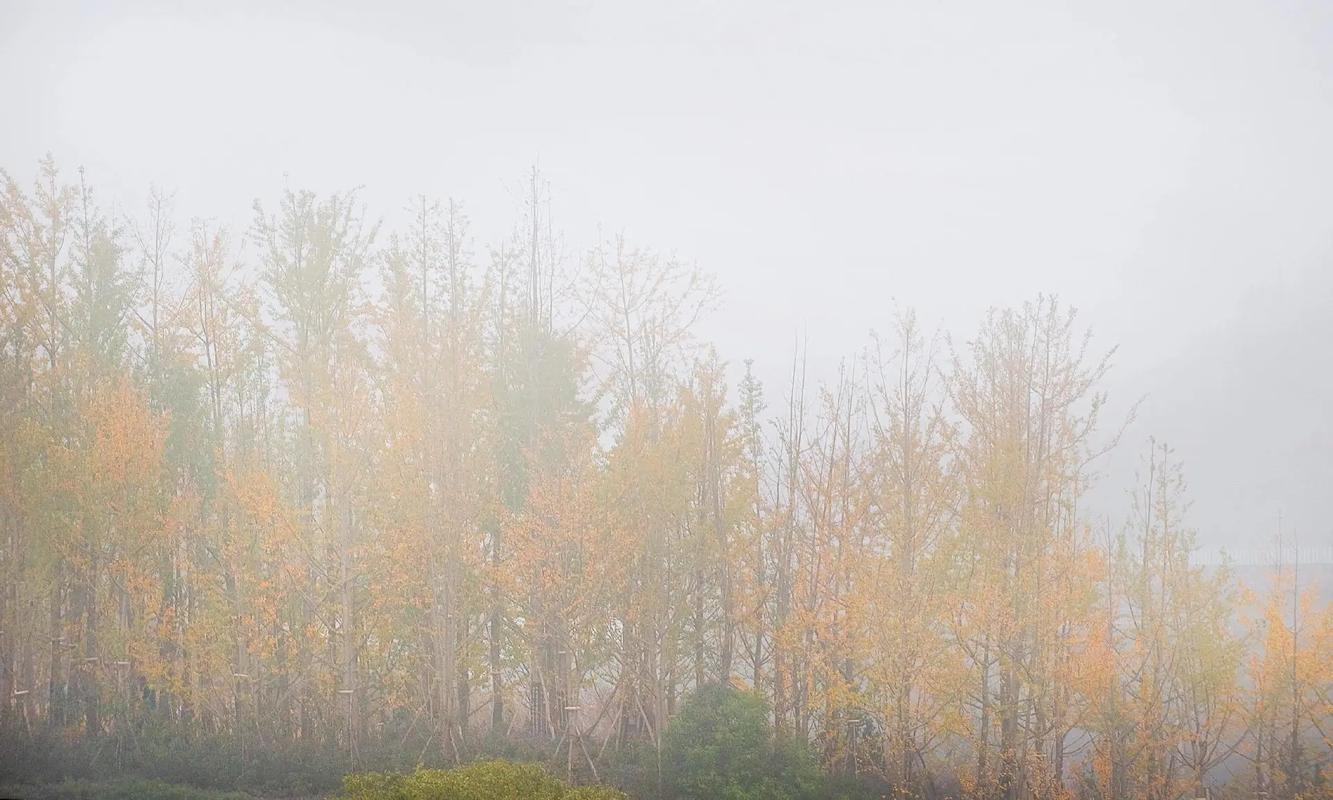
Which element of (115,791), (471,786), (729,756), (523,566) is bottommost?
(115,791)

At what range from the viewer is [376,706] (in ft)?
73.3

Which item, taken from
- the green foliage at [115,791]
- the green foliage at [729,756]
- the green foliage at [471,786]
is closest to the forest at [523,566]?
the green foliage at [729,756]

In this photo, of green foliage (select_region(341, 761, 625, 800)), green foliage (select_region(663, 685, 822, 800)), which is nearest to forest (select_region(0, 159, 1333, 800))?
green foliage (select_region(663, 685, 822, 800))

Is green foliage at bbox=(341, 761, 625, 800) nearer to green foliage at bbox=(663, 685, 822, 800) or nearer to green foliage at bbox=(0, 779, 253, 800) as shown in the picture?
green foliage at bbox=(663, 685, 822, 800)

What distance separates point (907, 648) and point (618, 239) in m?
14.1

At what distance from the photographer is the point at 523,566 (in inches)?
783

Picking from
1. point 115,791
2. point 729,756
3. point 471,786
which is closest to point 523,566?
point 729,756

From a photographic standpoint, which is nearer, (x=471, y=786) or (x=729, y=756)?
(x=471, y=786)

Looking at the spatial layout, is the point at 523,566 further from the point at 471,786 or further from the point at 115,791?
the point at 471,786

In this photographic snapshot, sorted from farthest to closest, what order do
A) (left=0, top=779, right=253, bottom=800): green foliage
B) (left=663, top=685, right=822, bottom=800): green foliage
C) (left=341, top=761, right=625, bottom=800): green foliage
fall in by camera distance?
(left=663, top=685, right=822, bottom=800): green foliage < (left=0, top=779, right=253, bottom=800): green foliage < (left=341, top=761, right=625, bottom=800): green foliage

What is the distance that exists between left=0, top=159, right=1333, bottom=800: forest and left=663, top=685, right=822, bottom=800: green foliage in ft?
0.50

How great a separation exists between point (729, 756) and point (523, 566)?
20.2 feet

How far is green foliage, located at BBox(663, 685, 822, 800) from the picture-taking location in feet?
55.6

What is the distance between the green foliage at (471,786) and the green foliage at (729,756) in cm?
508
